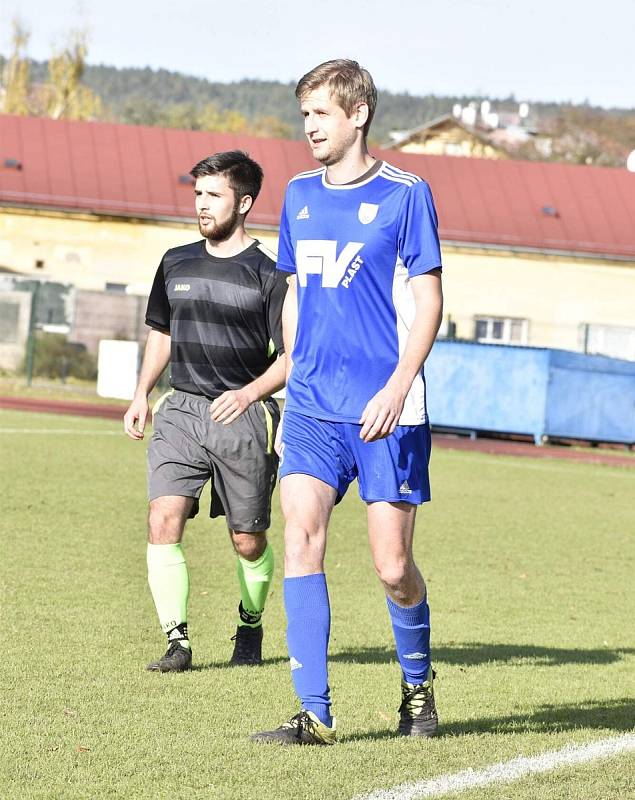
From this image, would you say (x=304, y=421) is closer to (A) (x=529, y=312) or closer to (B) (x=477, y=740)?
(B) (x=477, y=740)

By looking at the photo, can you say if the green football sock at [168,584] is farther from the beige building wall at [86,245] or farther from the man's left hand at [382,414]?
the beige building wall at [86,245]

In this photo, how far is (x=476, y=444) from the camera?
2647 centimetres

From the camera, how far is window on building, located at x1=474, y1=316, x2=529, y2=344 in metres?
41.5

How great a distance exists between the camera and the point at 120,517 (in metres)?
12.1

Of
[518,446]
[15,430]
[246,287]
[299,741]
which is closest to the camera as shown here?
[299,741]

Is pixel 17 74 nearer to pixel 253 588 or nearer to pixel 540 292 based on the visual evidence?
pixel 540 292

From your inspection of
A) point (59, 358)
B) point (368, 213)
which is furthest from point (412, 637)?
point (59, 358)

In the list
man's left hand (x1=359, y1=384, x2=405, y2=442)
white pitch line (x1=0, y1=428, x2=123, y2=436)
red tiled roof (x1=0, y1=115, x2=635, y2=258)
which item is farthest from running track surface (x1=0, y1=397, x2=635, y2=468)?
man's left hand (x1=359, y1=384, x2=405, y2=442)

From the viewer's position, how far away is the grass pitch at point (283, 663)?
4.62m

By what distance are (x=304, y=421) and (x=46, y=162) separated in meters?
37.2

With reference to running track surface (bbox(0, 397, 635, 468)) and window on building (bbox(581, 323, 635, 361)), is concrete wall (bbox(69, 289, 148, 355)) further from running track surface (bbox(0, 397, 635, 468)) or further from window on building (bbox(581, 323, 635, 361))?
window on building (bbox(581, 323, 635, 361))

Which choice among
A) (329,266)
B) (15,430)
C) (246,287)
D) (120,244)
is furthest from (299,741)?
(120,244)

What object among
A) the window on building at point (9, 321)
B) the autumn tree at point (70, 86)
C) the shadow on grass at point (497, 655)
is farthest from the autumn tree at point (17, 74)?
the shadow on grass at point (497, 655)

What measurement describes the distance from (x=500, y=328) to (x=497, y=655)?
34718 mm
